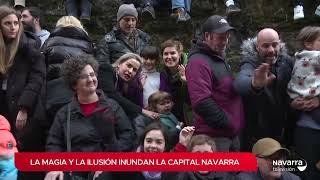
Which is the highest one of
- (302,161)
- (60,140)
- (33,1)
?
(33,1)

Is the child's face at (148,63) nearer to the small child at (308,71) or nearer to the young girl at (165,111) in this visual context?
the young girl at (165,111)

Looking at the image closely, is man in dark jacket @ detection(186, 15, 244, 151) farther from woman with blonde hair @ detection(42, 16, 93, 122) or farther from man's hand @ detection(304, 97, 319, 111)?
woman with blonde hair @ detection(42, 16, 93, 122)

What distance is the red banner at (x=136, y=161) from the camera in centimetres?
476

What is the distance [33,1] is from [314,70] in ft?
21.0

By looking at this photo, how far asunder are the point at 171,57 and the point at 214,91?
4.46 ft

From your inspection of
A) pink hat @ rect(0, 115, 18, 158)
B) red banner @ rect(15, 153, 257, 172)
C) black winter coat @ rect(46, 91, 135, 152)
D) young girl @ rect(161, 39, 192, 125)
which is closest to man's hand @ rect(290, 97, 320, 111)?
red banner @ rect(15, 153, 257, 172)

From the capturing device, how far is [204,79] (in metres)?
5.25

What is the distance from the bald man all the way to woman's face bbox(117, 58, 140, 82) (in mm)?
1318

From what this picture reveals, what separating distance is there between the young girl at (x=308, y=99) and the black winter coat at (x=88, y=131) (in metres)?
1.78

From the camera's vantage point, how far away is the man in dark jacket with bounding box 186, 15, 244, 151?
520 centimetres

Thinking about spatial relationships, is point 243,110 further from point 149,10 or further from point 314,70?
point 149,10

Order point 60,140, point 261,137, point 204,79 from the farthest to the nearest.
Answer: point 261,137 → point 204,79 → point 60,140

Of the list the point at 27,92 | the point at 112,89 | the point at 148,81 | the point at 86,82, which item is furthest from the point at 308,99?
the point at 27,92

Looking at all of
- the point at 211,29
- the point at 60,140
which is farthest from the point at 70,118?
the point at 211,29
